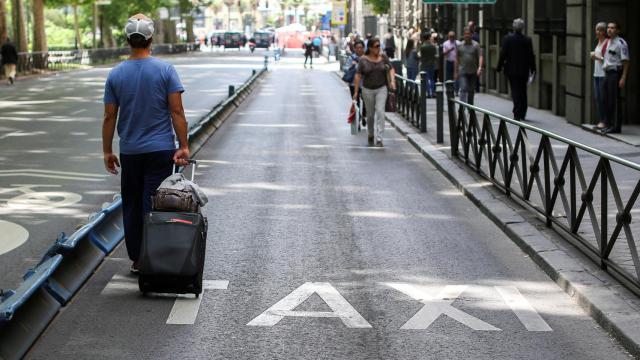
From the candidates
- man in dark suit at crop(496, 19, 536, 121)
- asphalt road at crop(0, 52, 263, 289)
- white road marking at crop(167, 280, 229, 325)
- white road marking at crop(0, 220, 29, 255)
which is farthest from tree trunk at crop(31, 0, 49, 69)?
white road marking at crop(167, 280, 229, 325)

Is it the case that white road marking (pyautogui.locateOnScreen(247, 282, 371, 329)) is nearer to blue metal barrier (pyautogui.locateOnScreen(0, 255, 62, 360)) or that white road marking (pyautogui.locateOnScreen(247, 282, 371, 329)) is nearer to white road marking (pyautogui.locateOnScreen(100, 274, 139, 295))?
white road marking (pyautogui.locateOnScreen(100, 274, 139, 295))

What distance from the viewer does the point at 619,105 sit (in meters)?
19.2

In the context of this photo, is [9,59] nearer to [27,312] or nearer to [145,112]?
[145,112]

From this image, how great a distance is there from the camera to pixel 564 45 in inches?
953

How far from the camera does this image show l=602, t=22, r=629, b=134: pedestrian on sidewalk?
18.5 m

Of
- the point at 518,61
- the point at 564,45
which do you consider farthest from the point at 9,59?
the point at 518,61

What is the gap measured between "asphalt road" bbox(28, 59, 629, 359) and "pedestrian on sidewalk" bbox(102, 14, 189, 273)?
83 cm

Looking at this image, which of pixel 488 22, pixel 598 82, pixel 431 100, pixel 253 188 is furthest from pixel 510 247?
pixel 488 22

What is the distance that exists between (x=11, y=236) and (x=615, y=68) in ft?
36.4

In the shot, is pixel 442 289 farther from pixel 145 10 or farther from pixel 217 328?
pixel 145 10

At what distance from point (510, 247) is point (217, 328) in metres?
3.66

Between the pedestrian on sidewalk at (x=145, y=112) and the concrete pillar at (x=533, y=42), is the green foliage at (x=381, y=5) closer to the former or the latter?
the concrete pillar at (x=533, y=42)

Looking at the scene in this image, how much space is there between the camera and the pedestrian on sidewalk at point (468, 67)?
25078mm

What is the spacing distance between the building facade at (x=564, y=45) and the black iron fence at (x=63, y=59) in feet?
92.2
